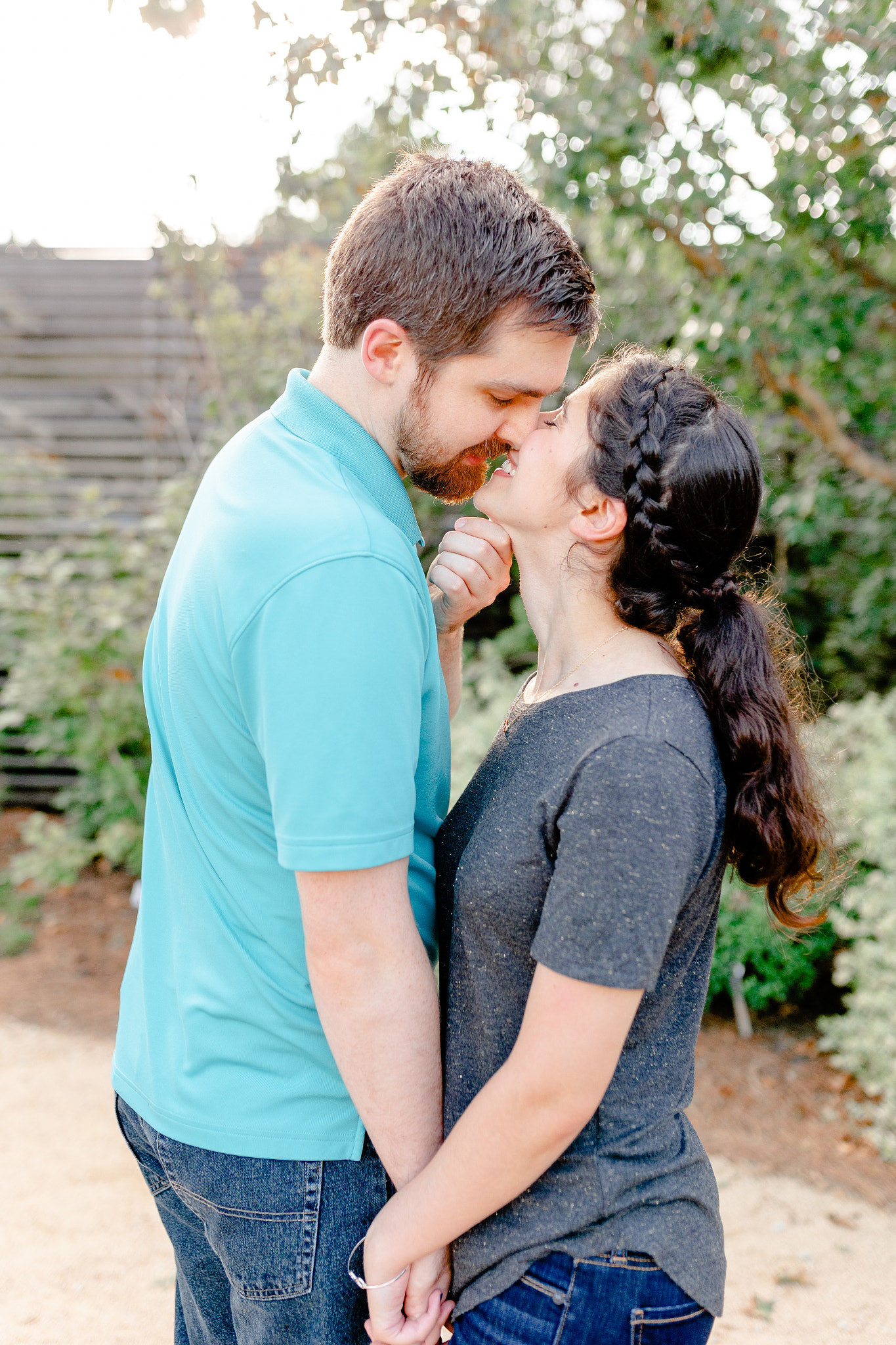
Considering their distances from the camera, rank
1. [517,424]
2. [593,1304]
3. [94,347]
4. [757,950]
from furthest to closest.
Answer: [94,347] → [757,950] → [517,424] → [593,1304]

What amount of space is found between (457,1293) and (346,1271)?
0.16 meters

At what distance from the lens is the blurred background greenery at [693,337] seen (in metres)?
3.83

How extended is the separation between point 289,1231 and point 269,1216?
0.11 feet

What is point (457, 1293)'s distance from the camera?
134 cm

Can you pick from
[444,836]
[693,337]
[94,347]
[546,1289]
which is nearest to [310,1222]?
[546,1289]

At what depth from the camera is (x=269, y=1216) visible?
51.9 inches

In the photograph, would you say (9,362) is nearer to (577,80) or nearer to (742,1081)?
(577,80)

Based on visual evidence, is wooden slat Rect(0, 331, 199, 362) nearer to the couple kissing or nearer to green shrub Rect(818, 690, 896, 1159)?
green shrub Rect(818, 690, 896, 1159)

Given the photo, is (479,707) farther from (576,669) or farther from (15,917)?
(576,669)

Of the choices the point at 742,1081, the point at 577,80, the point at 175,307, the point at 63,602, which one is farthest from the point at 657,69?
the point at 742,1081

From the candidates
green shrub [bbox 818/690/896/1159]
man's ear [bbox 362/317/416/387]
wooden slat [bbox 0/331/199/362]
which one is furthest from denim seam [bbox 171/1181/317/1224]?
wooden slat [bbox 0/331/199/362]

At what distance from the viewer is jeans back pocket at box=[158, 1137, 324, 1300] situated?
1315 millimetres

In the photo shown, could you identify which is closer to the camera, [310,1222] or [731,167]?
[310,1222]

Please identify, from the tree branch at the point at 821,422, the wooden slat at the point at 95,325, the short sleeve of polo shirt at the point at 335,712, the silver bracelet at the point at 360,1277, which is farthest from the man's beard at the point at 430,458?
the wooden slat at the point at 95,325
